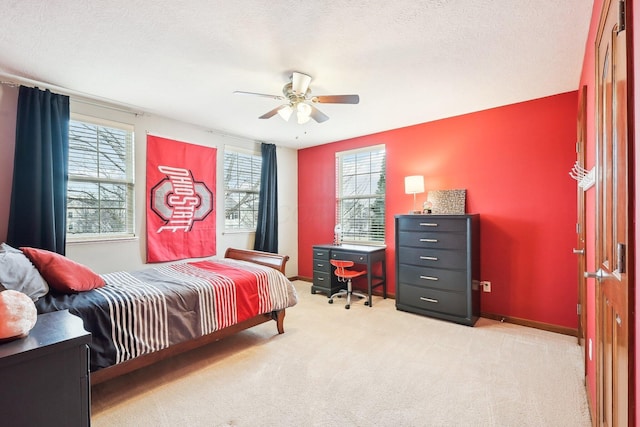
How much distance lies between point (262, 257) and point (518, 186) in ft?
9.79

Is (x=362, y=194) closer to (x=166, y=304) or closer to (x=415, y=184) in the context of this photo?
(x=415, y=184)

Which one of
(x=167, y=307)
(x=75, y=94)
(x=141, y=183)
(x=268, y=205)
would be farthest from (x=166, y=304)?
(x=268, y=205)

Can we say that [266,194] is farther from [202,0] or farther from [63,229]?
[202,0]

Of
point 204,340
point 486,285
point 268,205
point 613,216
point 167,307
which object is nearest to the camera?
point 613,216

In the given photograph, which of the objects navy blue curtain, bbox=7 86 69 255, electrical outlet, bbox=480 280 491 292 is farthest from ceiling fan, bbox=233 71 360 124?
electrical outlet, bbox=480 280 491 292

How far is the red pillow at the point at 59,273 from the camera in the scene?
2.08 meters

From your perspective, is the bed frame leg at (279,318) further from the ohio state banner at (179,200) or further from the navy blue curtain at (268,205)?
the navy blue curtain at (268,205)

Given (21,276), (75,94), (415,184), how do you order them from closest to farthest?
(21,276) → (75,94) → (415,184)

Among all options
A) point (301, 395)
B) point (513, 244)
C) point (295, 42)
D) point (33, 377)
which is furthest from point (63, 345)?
point (513, 244)

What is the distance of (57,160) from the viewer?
284cm

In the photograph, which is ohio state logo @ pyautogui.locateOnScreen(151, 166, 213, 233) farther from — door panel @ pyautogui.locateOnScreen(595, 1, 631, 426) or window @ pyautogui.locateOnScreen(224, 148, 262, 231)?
door panel @ pyautogui.locateOnScreen(595, 1, 631, 426)

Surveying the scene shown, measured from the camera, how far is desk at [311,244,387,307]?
407 cm

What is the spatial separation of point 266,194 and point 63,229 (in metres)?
2.55

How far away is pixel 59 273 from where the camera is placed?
2.10 meters
